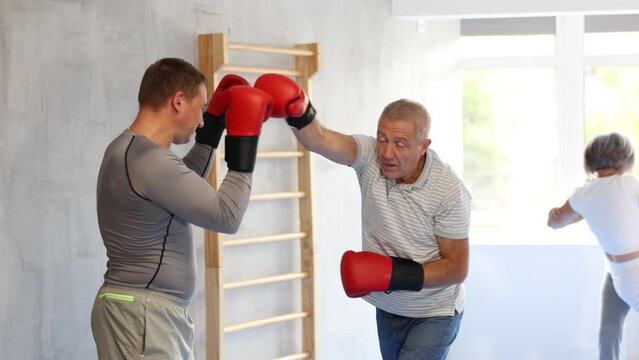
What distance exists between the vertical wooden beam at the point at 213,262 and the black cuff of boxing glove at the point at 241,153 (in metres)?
1.39

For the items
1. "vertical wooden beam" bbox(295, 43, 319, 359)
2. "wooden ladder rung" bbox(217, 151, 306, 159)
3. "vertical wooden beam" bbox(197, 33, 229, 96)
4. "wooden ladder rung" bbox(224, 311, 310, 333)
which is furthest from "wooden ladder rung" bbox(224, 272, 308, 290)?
"vertical wooden beam" bbox(197, 33, 229, 96)

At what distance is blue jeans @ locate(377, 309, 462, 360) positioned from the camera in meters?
3.25

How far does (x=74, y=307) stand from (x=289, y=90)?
124 centimetres

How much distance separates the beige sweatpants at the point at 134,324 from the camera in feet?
8.86

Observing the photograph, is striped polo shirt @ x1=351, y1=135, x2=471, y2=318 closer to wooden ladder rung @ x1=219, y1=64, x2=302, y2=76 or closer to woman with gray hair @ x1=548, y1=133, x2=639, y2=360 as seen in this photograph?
wooden ladder rung @ x1=219, y1=64, x2=302, y2=76

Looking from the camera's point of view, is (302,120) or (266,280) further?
(266,280)

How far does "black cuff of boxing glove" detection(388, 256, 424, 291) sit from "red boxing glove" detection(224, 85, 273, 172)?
673 mm

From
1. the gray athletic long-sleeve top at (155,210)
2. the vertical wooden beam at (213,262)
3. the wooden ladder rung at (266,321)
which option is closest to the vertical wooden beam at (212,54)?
the vertical wooden beam at (213,262)

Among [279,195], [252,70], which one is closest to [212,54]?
[252,70]

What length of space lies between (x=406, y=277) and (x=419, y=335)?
0.25m

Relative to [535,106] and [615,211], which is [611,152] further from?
[535,106]

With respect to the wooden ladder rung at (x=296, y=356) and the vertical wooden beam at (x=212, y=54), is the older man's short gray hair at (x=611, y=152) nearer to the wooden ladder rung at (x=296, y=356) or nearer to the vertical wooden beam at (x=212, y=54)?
the wooden ladder rung at (x=296, y=356)

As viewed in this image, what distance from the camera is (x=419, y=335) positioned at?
325cm

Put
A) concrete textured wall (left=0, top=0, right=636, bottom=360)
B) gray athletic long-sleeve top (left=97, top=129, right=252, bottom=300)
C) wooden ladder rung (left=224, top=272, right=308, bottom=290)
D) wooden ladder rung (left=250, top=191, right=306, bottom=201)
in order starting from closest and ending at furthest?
gray athletic long-sleeve top (left=97, top=129, right=252, bottom=300)
concrete textured wall (left=0, top=0, right=636, bottom=360)
wooden ladder rung (left=224, top=272, right=308, bottom=290)
wooden ladder rung (left=250, top=191, right=306, bottom=201)
